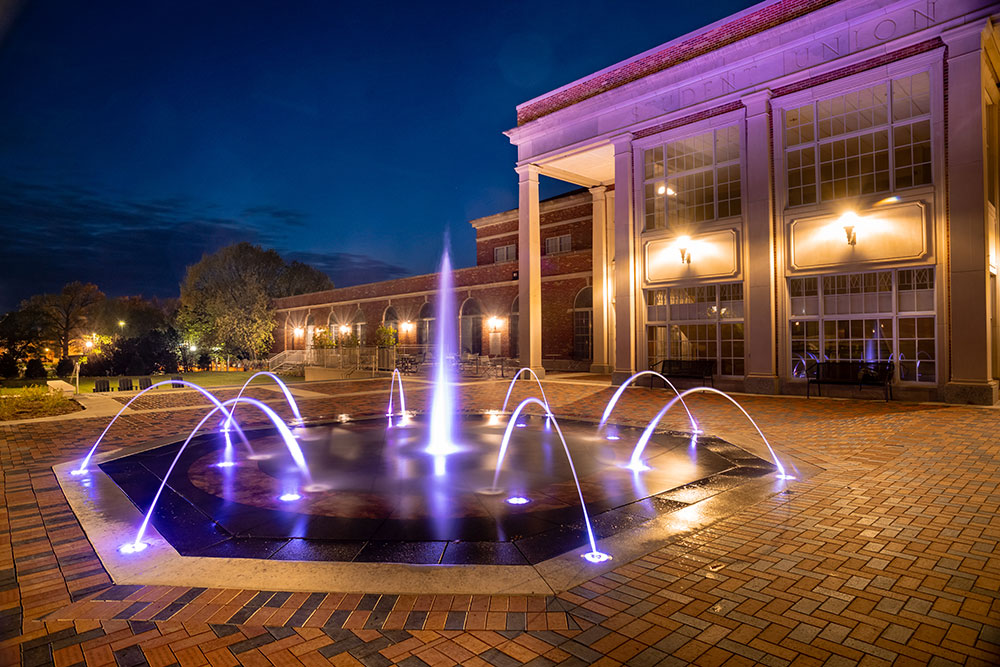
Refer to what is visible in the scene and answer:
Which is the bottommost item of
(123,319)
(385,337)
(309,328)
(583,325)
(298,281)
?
(385,337)

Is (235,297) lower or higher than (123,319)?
higher

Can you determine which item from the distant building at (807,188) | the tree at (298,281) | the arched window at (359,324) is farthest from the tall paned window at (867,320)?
the tree at (298,281)

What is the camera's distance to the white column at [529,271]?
22.5 metres

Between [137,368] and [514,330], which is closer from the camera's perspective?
[137,368]

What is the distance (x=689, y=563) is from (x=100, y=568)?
4247 millimetres

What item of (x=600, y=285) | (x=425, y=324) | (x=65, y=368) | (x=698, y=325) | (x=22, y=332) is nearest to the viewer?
(x=698, y=325)

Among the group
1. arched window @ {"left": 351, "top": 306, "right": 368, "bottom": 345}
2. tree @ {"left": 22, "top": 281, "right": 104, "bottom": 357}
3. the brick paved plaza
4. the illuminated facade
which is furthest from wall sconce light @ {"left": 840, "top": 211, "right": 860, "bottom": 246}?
tree @ {"left": 22, "top": 281, "right": 104, "bottom": 357}

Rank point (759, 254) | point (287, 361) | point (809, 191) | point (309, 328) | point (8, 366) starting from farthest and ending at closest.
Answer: point (309, 328) < point (287, 361) < point (8, 366) < point (759, 254) < point (809, 191)

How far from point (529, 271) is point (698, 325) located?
7481 millimetres

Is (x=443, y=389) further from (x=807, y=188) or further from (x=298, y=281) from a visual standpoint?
(x=298, y=281)

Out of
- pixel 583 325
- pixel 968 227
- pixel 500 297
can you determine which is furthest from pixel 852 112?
pixel 500 297

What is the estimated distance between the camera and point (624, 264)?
1917 centimetres

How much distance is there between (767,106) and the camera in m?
15.9

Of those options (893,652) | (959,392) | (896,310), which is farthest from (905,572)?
(896,310)
